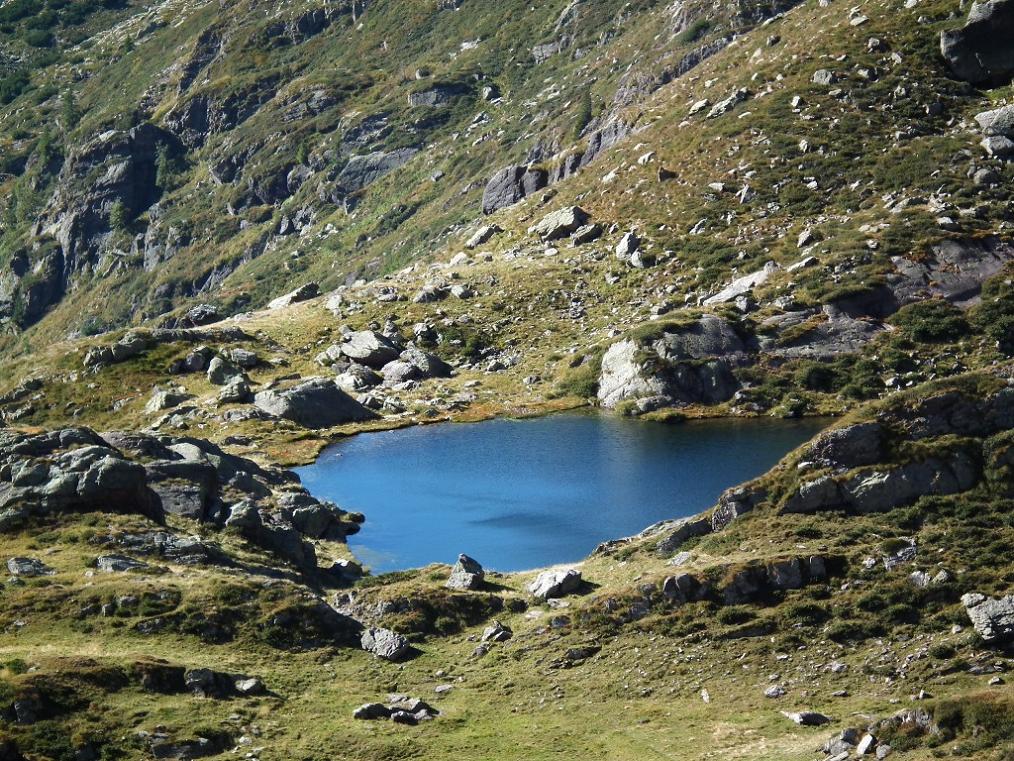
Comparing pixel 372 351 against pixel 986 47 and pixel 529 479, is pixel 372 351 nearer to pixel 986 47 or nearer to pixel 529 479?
pixel 529 479

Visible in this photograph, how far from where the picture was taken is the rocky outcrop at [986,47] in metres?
147

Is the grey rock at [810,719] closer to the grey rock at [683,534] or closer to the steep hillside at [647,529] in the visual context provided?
the steep hillside at [647,529]

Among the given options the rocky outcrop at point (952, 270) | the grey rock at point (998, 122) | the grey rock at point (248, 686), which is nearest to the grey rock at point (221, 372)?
the rocky outcrop at point (952, 270)

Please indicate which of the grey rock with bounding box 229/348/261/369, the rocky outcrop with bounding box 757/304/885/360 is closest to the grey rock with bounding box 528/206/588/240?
the rocky outcrop with bounding box 757/304/885/360

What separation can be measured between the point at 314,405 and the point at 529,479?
32.8 metres

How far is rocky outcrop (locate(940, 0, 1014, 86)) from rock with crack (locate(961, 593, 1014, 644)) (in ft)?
Answer: 380

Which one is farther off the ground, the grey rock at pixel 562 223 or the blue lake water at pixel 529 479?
the grey rock at pixel 562 223

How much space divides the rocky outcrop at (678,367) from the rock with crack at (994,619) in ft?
225

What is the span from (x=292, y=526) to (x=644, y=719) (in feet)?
126

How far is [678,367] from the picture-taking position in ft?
382

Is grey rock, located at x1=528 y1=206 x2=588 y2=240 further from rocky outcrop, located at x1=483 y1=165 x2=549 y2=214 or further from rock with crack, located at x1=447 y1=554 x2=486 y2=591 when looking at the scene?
rock with crack, located at x1=447 y1=554 x2=486 y2=591

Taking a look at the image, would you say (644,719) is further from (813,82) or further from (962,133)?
(813,82)

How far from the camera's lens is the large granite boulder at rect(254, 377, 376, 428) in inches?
4700

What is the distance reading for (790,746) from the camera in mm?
39719
